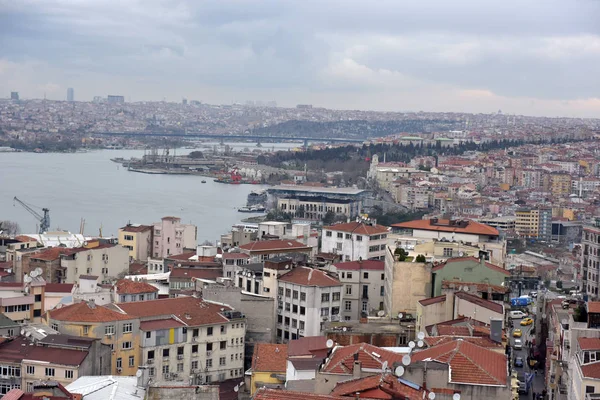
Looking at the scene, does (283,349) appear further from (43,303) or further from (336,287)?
(43,303)

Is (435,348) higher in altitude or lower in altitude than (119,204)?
higher

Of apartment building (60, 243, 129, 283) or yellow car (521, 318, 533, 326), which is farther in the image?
apartment building (60, 243, 129, 283)

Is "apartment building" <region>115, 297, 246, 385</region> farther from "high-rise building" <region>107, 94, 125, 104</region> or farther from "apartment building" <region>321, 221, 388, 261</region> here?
"high-rise building" <region>107, 94, 125, 104</region>

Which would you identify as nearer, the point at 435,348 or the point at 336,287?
the point at 435,348

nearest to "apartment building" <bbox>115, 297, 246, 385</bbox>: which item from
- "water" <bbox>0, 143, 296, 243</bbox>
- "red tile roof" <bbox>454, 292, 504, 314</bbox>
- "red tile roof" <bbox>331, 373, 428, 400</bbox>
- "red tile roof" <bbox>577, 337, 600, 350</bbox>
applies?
"red tile roof" <bbox>454, 292, 504, 314</bbox>

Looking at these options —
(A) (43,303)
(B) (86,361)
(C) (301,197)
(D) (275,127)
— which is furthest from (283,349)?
(D) (275,127)

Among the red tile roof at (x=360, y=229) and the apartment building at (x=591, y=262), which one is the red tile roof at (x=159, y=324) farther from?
the apartment building at (x=591, y=262)

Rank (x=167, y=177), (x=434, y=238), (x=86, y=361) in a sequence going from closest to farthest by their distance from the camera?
(x=86, y=361) → (x=434, y=238) → (x=167, y=177)
